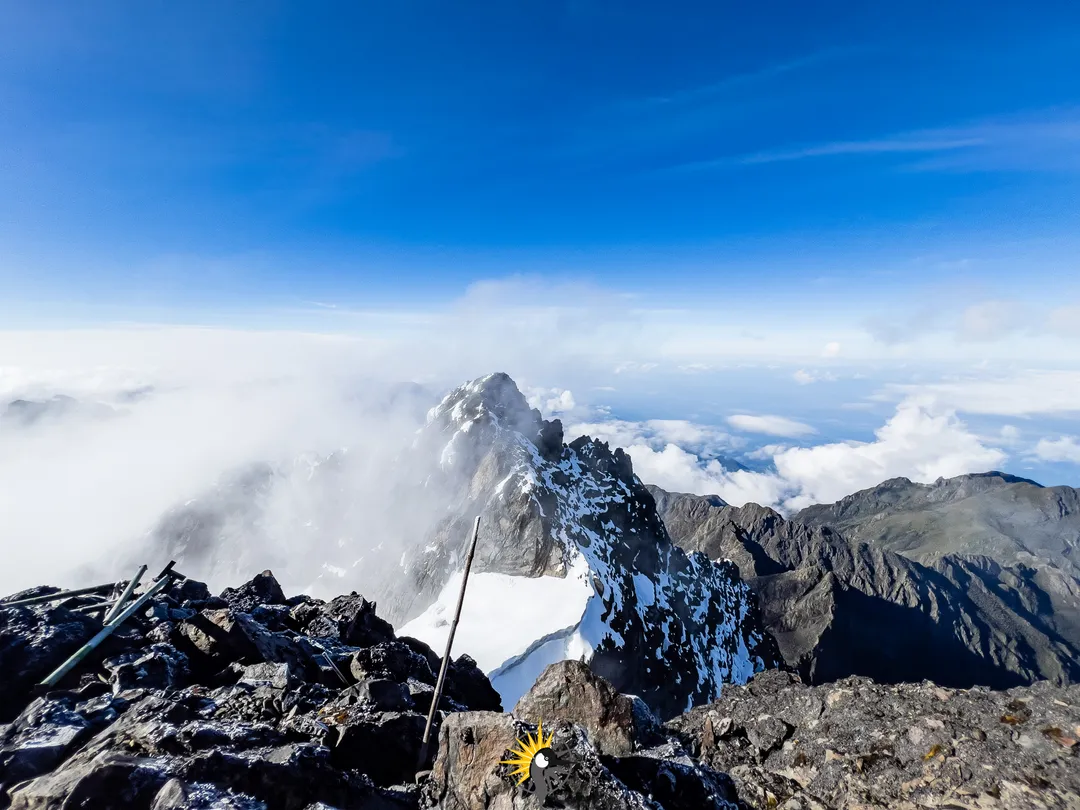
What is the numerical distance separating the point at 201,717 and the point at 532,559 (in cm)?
7477

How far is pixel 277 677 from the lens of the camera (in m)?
14.3

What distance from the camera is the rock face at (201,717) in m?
8.22

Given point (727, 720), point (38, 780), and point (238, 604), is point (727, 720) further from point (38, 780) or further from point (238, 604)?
point (238, 604)

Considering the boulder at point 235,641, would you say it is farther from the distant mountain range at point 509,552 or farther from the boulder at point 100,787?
the distant mountain range at point 509,552

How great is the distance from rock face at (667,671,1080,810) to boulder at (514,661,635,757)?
3257 mm

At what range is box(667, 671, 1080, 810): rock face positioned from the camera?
12.4 meters

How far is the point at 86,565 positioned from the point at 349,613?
23206 centimetres

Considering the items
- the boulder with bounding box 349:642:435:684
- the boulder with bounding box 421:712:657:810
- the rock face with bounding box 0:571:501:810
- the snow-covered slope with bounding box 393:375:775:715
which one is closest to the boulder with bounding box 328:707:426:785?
the rock face with bounding box 0:571:501:810

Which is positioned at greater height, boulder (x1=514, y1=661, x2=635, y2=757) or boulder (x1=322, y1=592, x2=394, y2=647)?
boulder (x1=514, y1=661, x2=635, y2=757)

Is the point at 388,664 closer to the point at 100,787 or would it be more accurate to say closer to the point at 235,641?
the point at 235,641

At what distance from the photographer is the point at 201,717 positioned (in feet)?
37.6

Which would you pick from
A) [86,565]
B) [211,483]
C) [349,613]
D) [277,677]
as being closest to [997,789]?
[277,677]

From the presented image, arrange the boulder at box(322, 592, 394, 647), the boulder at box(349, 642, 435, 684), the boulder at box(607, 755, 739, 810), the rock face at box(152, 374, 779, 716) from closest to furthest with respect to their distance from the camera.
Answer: the boulder at box(607, 755, 739, 810), the boulder at box(349, 642, 435, 684), the boulder at box(322, 592, 394, 647), the rock face at box(152, 374, 779, 716)

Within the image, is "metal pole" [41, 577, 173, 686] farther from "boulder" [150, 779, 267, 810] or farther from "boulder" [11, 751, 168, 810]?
"boulder" [150, 779, 267, 810]
